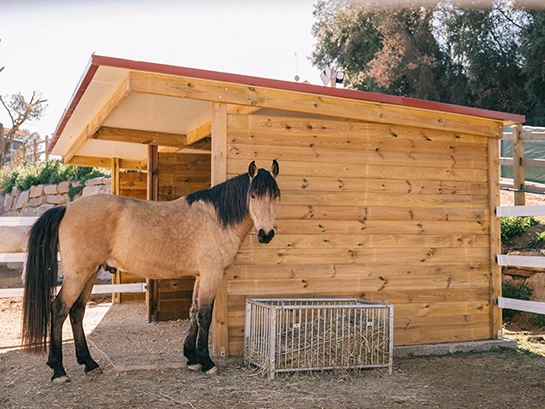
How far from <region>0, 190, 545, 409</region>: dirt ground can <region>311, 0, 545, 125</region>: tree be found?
1261 centimetres

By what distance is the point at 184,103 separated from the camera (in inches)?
203

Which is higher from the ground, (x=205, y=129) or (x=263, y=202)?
(x=205, y=129)

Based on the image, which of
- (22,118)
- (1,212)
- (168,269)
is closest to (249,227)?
(168,269)

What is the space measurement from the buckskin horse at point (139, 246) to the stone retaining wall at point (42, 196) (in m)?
7.64

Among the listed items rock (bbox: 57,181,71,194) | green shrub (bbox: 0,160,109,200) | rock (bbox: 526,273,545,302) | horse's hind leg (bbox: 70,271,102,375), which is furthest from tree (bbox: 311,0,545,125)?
horse's hind leg (bbox: 70,271,102,375)

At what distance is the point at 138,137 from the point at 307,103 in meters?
2.62

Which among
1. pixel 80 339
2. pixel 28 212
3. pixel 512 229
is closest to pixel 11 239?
pixel 28 212

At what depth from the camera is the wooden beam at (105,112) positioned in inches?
171

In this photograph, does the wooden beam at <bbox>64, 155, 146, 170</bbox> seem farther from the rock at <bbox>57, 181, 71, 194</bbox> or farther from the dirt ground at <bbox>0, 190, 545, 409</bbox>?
the dirt ground at <bbox>0, 190, 545, 409</bbox>

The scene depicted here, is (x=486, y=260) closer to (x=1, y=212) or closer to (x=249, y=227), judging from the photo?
(x=249, y=227)

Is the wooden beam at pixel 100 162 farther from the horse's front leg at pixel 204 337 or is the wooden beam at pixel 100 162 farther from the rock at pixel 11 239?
the horse's front leg at pixel 204 337

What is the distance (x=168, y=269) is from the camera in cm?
436

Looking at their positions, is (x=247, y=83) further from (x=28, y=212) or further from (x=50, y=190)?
(x=28, y=212)

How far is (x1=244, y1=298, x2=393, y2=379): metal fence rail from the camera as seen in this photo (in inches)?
165
